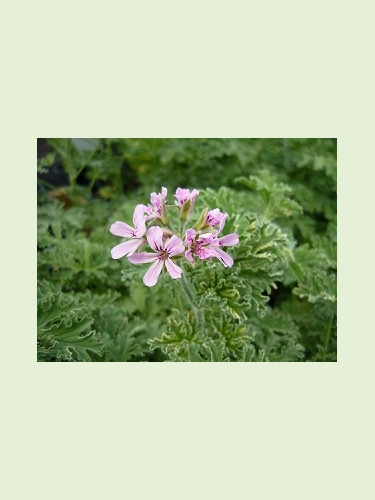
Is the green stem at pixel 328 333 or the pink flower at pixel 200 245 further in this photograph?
the green stem at pixel 328 333

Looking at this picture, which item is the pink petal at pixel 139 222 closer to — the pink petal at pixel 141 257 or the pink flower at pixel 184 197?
the pink petal at pixel 141 257

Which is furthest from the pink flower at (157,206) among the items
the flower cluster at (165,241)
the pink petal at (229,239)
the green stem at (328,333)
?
the green stem at (328,333)

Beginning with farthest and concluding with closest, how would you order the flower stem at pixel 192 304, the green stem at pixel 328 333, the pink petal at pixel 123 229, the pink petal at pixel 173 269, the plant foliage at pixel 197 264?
the green stem at pixel 328 333 < the plant foliage at pixel 197 264 < the flower stem at pixel 192 304 < the pink petal at pixel 123 229 < the pink petal at pixel 173 269

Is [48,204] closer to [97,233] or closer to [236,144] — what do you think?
[97,233]

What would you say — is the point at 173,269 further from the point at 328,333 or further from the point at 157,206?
the point at 328,333

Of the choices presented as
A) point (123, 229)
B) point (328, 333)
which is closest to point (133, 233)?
point (123, 229)

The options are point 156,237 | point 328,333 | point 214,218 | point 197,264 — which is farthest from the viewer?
point 328,333

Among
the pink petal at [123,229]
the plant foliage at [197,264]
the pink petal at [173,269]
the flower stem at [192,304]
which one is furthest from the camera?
the plant foliage at [197,264]
